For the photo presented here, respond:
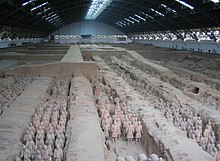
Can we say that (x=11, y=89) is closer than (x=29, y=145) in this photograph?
No

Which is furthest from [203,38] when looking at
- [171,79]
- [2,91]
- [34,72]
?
[2,91]

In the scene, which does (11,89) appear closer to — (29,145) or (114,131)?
(114,131)

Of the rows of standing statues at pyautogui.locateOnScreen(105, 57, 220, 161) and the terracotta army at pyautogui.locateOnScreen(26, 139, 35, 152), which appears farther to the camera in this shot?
the rows of standing statues at pyautogui.locateOnScreen(105, 57, 220, 161)

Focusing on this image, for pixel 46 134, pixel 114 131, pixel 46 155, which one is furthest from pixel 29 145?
pixel 114 131

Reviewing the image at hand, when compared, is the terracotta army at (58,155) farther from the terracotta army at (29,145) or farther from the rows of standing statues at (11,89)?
the rows of standing statues at (11,89)

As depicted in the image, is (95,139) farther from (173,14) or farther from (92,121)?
(173,14)

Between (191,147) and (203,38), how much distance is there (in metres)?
26.7

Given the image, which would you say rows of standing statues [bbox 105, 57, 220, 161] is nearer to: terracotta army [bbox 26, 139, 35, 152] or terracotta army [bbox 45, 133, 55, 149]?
terracotta army [bbox 45, 133, 55, 149]

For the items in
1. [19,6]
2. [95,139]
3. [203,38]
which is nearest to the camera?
[95,139]

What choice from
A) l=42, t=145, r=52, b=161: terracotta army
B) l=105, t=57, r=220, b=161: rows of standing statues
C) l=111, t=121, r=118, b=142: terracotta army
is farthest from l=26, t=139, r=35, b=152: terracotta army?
l=105, t=57, r=220, b=161: rows of standing statues

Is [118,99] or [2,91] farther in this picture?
[2,91]

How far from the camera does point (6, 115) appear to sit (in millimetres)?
7516

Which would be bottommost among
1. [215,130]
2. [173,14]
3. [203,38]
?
[215,130]

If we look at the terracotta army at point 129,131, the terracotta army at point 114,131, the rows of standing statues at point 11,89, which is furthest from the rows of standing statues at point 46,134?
the terracotta army at point 129,131
